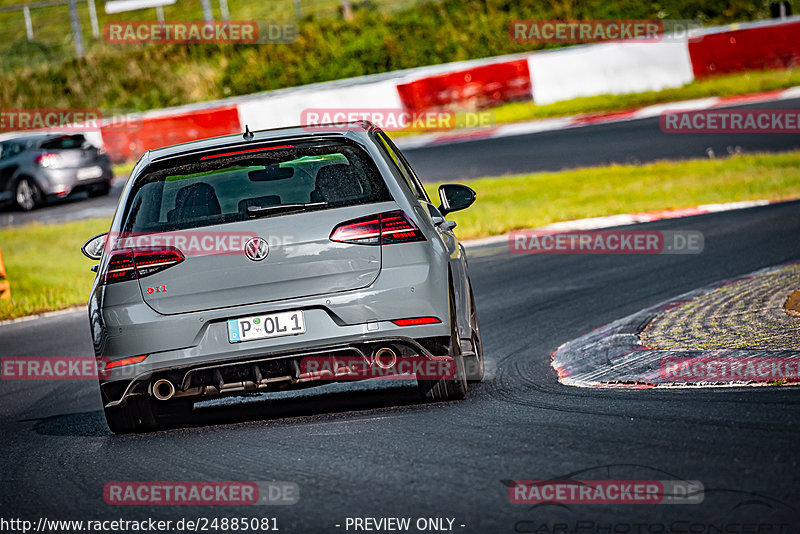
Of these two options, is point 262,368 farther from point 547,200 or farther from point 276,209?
point 547,200

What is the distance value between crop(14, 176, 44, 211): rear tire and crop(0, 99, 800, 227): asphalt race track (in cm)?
22

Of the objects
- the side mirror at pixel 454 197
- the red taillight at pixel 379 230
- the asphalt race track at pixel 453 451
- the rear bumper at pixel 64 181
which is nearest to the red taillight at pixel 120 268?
the asphalt race track at pixel 453 451

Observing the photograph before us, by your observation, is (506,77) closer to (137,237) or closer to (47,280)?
(47,280)

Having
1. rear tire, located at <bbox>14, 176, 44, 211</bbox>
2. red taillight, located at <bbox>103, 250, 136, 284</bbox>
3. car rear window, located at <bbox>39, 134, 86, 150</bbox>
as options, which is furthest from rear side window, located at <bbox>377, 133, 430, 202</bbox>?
rear tire, located at <bbox>14, 176, 44, 211</bbox>

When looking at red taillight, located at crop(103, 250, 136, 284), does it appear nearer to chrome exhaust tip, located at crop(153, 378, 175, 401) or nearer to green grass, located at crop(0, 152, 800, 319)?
chrome exhaust tip, located at crop(153, 378, 175, 401)

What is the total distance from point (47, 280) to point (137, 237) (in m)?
10.3

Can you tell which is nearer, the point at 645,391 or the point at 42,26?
the point at 645,391

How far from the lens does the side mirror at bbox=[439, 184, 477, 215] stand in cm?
768

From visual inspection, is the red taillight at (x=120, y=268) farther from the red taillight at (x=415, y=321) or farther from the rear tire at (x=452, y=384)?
the rear tire at (x=452, y=384)

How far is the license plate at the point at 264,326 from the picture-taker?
6309 millimetres

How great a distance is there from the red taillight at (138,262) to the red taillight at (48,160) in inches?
738

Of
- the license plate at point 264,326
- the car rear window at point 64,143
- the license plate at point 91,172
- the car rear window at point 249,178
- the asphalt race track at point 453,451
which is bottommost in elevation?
the asphalt race track at point 453,451

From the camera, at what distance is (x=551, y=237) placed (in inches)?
588

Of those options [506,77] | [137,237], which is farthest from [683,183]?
[137,237]
